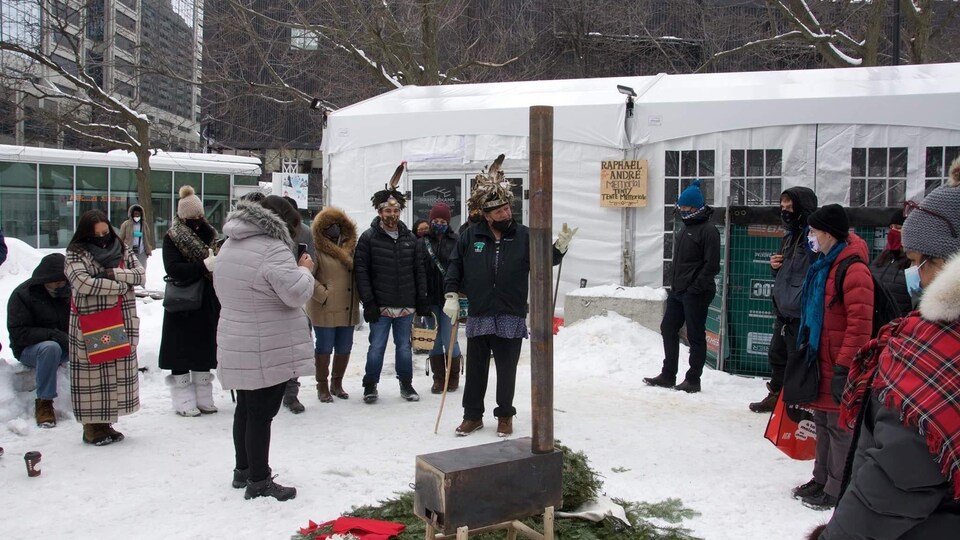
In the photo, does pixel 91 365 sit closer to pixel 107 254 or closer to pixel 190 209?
pixel 107 254

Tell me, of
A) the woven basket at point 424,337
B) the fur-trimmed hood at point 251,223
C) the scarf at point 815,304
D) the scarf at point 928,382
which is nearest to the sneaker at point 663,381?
the woven basket at point 424,337

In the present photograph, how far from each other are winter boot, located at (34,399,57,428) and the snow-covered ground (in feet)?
0.35

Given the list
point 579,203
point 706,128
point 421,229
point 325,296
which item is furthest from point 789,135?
point 325,296

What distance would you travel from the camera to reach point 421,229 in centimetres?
759

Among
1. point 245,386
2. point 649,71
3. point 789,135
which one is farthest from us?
point 649,71

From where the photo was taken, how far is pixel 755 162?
1014 cm

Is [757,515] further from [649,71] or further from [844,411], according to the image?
[649,71]

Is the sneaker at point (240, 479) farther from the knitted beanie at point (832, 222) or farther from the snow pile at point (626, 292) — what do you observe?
the snow pile at point (626, 292)

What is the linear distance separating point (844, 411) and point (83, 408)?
5232 millimetres

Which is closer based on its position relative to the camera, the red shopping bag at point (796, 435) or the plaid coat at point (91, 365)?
the red shopping bag at point (796, 435)

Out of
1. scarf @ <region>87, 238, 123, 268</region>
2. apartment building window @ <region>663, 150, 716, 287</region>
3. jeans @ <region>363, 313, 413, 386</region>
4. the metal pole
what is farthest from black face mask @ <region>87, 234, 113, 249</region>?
apartment building window @ <region>663, 150, 716, 287</region>

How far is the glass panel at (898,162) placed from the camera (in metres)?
9.63

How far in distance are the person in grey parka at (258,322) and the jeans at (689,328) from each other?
164 inches

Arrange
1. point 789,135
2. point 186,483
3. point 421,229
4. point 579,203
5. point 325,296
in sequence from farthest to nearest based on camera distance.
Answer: point 579,203
point 789,135
point 421,229
point 325,296
point 186,483
